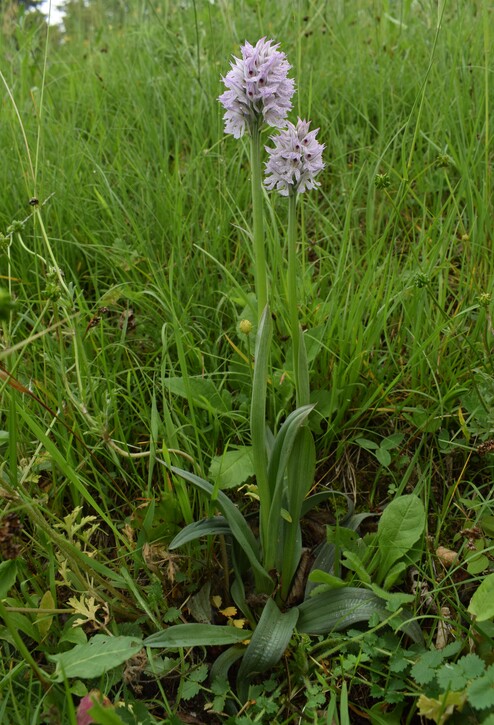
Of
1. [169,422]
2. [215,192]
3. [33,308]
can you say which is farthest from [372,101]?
[169,422]

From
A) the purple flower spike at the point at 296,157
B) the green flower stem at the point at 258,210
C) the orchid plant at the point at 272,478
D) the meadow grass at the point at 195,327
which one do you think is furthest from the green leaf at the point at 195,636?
the purple flower spike at the point at 296,157

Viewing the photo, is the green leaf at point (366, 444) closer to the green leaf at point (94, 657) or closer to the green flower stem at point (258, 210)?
the green flower stem at point (258, 210)

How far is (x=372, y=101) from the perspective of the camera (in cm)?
285

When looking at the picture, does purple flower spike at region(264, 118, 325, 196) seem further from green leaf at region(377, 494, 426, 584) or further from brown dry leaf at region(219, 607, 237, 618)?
brown dry leaf at region(219, 607, 237, 618)

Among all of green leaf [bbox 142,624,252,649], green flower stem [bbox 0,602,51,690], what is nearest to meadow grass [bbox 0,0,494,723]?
green flower stem [bbox 0,602,51,690]

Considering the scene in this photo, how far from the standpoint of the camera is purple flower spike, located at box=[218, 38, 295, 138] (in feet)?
4.04

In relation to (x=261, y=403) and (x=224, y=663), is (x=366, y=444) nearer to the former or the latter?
(x=261, y=403)

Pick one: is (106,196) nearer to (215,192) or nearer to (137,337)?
(215,192)

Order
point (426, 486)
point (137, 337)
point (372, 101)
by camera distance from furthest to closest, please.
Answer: point (372, 101)
point (137, 337)
point (426, 486)

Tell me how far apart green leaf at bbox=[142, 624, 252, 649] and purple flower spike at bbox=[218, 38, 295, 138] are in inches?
41.0

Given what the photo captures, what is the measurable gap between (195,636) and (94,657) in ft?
0.75

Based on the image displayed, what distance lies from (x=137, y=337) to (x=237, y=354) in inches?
13.9

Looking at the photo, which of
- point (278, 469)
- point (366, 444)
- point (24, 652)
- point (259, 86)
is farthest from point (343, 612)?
point (259, 86)

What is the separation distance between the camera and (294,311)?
1.42m
